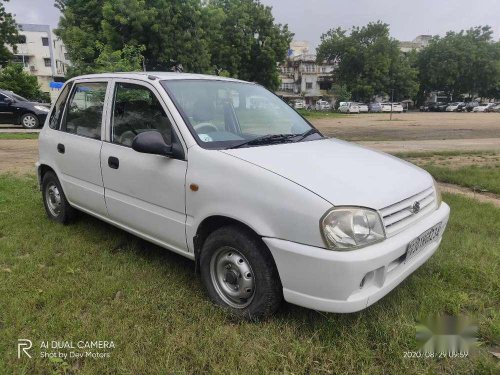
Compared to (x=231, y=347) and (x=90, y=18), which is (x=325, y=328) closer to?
(x=231, y=347)

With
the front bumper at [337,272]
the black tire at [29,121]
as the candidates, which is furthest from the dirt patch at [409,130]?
the front bumper at [337,272]

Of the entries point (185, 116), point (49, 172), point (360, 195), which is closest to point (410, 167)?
point (360, 195)

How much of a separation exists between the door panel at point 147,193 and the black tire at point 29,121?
1449cm

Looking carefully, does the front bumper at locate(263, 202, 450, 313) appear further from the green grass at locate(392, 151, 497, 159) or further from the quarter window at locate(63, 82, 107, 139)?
the green grass at locate(392, 151, 497, 159)

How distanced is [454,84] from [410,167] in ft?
222

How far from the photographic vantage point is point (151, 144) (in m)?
2.89

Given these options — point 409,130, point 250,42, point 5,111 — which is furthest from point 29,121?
point 250,42

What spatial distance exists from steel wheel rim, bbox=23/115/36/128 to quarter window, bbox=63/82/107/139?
44.5ft

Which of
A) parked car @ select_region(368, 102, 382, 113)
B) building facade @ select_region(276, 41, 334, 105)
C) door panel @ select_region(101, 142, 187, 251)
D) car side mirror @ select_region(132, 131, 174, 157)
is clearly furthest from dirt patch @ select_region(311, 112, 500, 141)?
building facade @ select_region(276, 41, 334, 105)

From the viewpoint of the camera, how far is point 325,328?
8.66ft

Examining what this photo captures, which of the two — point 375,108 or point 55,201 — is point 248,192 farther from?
point 375,108

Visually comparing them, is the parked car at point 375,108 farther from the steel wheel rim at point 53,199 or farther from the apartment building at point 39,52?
the steel wheel rim at point 53,199

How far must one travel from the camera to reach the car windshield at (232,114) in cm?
310

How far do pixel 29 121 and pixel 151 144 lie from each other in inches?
613
